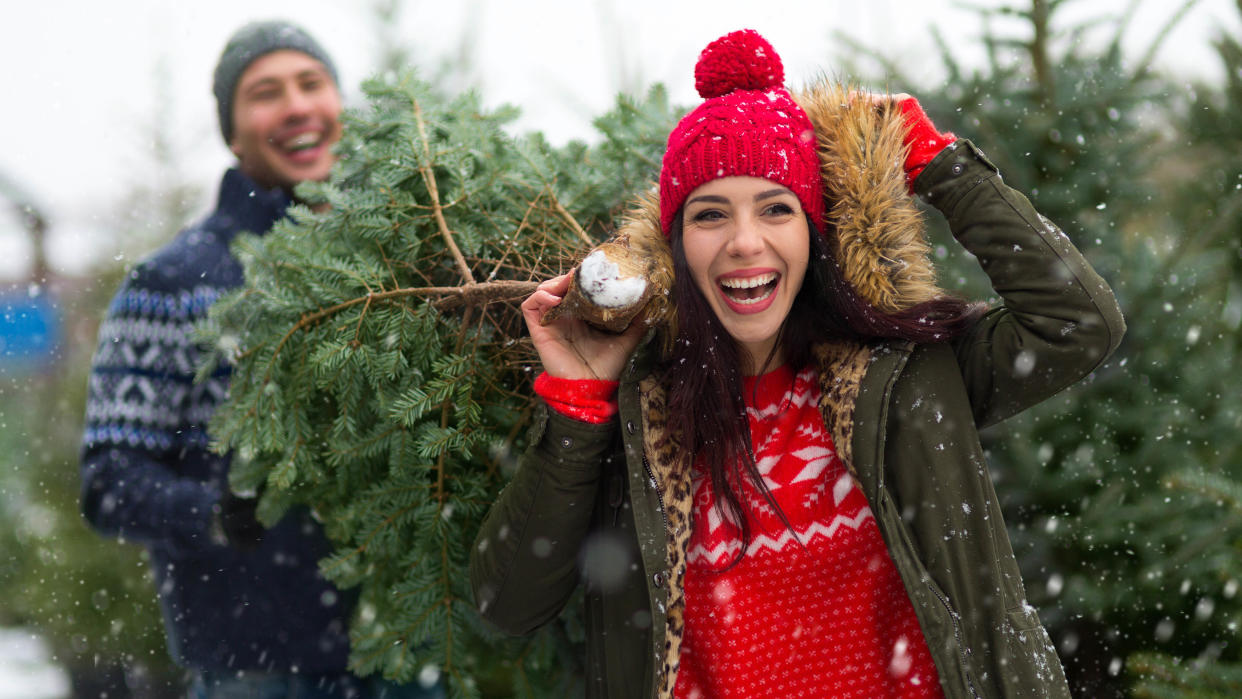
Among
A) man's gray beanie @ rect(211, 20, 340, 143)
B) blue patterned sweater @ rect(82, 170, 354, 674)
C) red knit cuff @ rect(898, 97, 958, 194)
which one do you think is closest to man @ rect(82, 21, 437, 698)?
blue patterned sweater @ rect(82, 170, 354, 674)

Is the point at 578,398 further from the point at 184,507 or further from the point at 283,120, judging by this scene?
the point at 283,120

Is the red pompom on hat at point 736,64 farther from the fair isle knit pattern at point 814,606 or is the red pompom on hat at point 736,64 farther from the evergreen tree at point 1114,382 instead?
the evergreen tree at point 1114,382

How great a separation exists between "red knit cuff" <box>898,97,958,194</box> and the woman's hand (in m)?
0.66

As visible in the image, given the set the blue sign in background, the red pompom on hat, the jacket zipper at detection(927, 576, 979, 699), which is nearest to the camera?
the jacket zipper at detection(927, 576, 979, 699)

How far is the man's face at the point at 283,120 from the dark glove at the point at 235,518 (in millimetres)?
1278

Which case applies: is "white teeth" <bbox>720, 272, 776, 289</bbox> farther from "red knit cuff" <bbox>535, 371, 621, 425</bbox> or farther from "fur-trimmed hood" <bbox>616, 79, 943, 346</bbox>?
"red knit cuff" <bbox>535, 371, 621, 425</bbox>

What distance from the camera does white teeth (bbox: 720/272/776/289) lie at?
1.90m

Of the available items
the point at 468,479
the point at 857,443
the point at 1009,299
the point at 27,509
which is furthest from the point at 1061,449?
the point at 27,509

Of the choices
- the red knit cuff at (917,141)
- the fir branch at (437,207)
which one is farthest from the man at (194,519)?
the red knit cuff at (917,141)

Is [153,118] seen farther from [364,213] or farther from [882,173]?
[882,173]

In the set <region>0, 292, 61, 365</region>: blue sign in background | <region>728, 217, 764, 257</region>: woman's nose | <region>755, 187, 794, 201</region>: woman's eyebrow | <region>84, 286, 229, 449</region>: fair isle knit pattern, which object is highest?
<region>755, 187, 794, 201</region>: woman's eyebrow

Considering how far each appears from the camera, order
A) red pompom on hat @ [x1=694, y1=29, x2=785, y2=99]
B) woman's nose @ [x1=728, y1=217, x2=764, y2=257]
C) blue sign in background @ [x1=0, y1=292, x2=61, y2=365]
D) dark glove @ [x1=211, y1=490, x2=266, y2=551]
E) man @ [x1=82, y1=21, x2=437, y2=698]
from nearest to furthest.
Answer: woman's nose @ [x1=728, y1=217, x2=764, y2=257], red pompom on hat @ [x1=694, y1=29, x2=785, y2=99], dark glove @ [x1=211, y1=490, x2=266, y2=551], man @ [x1=82, y1=21, x2=437, y2=698], blue sign in background @ [x1=0, y1=292, x2=61, y2=365]

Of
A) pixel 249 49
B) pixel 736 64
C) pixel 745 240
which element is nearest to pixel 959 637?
pixel 745 240

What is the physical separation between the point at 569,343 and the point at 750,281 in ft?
1.35
